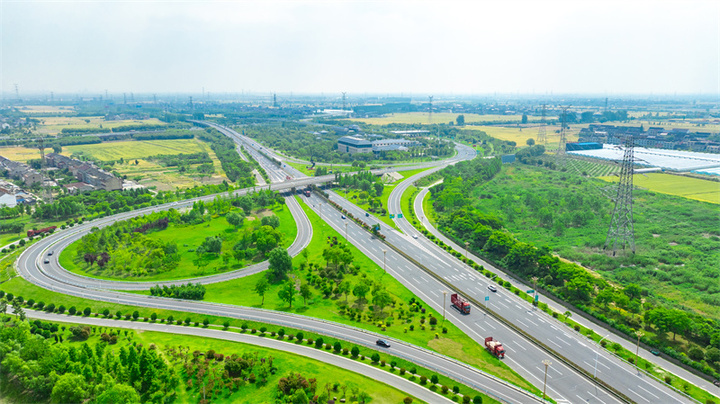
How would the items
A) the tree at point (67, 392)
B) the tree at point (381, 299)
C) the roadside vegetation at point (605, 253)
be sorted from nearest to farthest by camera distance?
the tree at point (67, 392), the roadside vegetation at point (605, 253), the tree at point (381, 299)

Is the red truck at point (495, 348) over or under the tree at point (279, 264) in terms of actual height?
under

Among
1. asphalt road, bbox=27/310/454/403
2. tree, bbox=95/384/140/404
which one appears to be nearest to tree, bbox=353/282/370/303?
asphalt road, bbox=27/310/454/403

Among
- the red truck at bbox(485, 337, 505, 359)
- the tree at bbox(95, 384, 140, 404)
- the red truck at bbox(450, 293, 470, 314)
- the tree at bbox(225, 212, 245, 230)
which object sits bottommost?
the red truck at bbox(485, 337, 505, 359)

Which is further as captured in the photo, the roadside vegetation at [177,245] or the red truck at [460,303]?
the roadside vegetation at [177,245]

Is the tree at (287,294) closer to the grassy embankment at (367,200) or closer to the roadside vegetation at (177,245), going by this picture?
the roadside vegetation at (177,245)

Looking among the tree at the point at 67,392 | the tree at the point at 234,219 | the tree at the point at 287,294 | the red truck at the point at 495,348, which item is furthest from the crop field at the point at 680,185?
the tree at the point at 67,392

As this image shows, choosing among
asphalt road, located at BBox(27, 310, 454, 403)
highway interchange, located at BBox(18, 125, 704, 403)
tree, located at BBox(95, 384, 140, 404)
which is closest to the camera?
tree, located at BBox(95, 384, 140, 404)

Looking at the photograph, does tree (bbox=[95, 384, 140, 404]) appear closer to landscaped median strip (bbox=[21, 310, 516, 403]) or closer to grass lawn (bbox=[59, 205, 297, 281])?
landscaped median strip (bbox=[21, 310, 516, 403])
